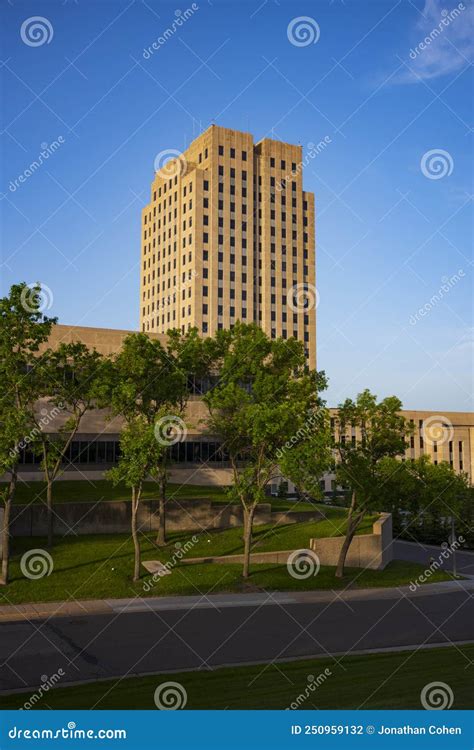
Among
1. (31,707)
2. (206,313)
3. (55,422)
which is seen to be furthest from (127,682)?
(206,313)

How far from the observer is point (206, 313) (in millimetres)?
105000

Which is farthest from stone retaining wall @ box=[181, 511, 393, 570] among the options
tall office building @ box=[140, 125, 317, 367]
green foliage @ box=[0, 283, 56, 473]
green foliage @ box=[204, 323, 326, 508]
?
tall office building @ box=[140, 125, 317, 367]

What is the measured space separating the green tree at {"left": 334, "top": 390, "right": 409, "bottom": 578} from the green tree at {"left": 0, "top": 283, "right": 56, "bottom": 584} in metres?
14.2

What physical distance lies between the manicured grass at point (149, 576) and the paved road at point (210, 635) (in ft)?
8.13

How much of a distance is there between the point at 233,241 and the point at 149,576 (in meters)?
88.1

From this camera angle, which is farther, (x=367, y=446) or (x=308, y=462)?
(x=367, y=446)

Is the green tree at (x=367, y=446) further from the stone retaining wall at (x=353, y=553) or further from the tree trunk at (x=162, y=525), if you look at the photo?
the tree trunk at (x=162, y=525)

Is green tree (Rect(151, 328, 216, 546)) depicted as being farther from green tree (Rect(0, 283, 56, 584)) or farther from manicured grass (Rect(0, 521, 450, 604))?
green tree (Rect(0, 283, 56, 584))

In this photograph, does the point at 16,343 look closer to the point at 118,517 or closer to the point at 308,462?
the point at 118,517

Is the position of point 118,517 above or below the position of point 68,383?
below

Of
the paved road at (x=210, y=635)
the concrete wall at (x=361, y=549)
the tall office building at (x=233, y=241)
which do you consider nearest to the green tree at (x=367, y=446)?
the concrete wall at (x=361, y=549)

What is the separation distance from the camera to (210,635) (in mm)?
20031

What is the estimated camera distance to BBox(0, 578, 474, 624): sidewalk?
74.8 feet

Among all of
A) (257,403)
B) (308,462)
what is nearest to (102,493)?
(257,403)
